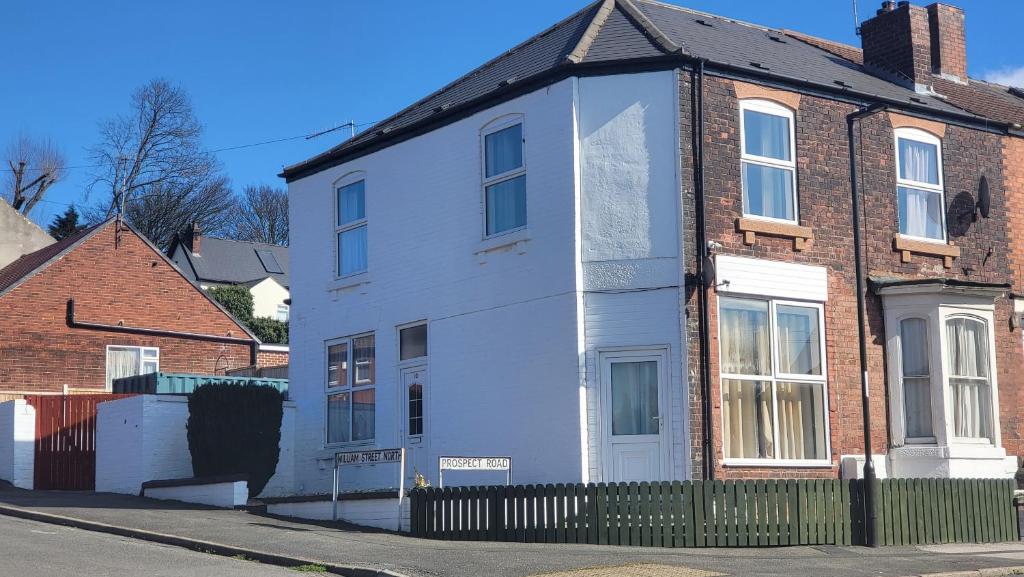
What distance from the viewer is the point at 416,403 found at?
66.9 ft

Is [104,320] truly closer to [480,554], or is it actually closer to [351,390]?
[351,390]

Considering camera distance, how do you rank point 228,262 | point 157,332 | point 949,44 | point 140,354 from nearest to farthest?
1. point 949,44
2. point 140,354
3. point 157,332
4. point 228,262

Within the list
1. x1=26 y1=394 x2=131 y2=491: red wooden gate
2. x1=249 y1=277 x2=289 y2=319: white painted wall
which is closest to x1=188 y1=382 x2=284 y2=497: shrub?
x1=26 y1=394 x2=131 y2=491: red wooden gate

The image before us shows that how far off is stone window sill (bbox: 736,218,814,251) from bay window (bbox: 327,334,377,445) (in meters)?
7.02

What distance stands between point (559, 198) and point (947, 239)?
269 inches

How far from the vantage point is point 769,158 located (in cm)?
1841

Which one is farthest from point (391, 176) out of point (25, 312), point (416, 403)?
point (25, 312)

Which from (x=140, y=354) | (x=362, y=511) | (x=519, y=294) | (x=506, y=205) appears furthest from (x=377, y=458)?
(x=140, y=354)

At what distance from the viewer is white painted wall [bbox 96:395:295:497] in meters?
21.6

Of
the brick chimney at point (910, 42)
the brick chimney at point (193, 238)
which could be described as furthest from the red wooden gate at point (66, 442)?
the brick chimney at point (193, 238)

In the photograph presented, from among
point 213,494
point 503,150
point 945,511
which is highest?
point 503,150

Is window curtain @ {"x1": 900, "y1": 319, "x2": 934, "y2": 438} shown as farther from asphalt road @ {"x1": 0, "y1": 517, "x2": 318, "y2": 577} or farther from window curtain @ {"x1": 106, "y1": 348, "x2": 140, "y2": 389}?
window curtain @ {"x1": 106, "y1": 348, "x2": 140, "y2": 389}

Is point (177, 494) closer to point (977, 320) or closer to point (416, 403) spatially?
point (416, 403)

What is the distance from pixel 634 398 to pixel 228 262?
47.5m
